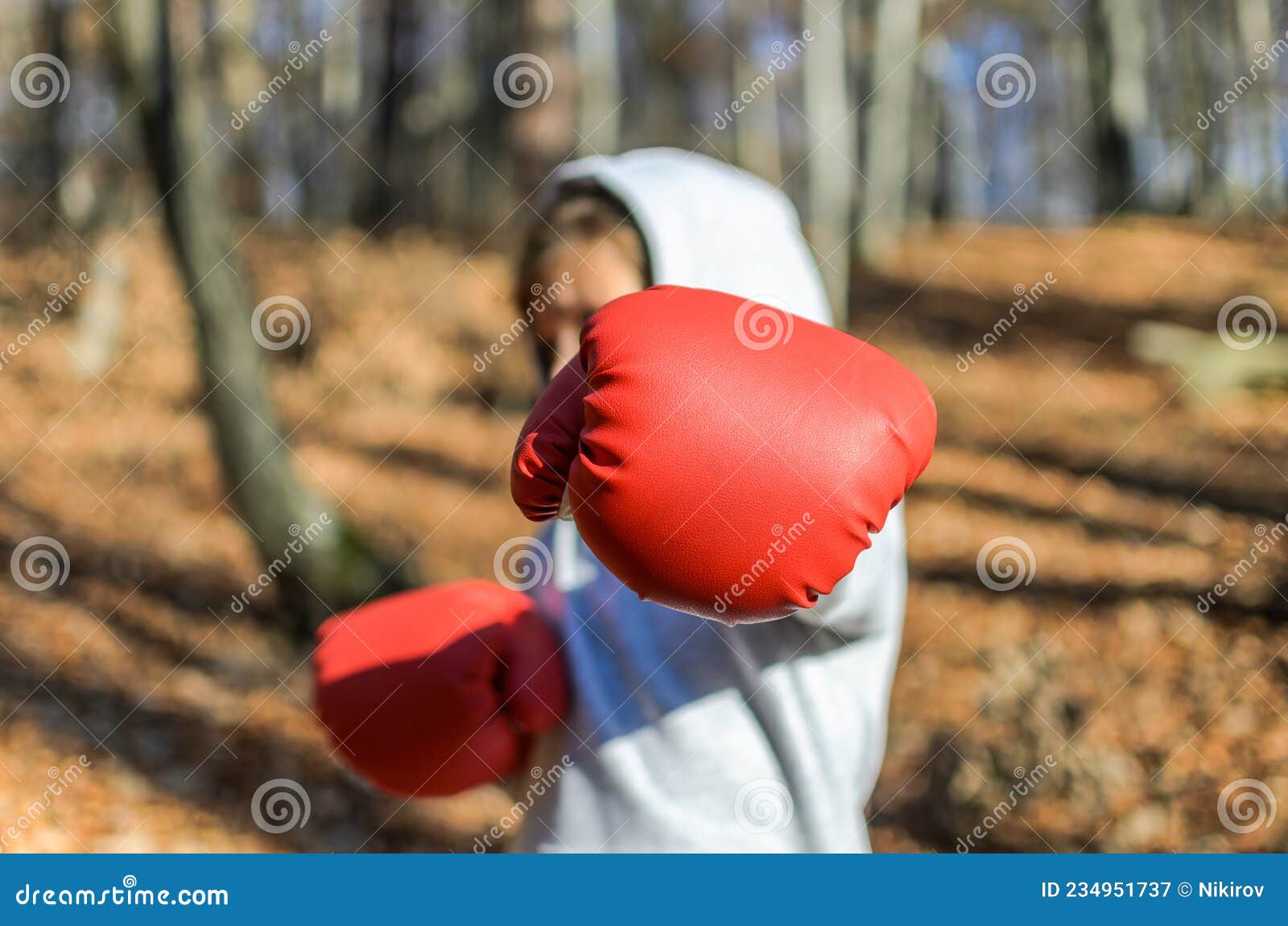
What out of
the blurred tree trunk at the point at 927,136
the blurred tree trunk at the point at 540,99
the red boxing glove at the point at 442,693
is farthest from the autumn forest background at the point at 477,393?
the red boxing glove at the point at 442,693

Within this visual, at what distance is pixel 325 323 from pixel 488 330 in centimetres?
193

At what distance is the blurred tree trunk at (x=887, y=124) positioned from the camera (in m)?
10.0

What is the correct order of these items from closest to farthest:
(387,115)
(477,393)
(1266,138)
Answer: (477,393), (1266,138), (387,115)

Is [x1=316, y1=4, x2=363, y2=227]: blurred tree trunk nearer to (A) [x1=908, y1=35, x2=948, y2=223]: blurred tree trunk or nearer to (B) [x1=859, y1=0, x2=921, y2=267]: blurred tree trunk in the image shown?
(B) [x1=859, y1=0, x2=921, y2=267]: blurred tree trunk

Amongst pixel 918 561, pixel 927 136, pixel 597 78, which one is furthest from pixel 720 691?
pixel 927 136

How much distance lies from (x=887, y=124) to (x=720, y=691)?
10.6m

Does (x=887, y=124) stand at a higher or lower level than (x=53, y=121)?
lower

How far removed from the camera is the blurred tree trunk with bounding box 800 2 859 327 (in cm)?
841

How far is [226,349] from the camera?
3.96m

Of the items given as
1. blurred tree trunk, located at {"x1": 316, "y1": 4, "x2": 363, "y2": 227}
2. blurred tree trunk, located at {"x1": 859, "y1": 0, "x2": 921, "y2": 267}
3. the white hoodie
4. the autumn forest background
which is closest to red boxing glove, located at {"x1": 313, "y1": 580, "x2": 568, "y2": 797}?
the white hoodie

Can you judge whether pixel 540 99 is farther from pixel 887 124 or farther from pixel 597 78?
pixel 887 124

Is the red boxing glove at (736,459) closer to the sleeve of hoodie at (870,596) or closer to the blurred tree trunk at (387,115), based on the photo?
the sleeve of hoodie at (870,596)

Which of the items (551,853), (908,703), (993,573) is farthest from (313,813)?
(993,573)

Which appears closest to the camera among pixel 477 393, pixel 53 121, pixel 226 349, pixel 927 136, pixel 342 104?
pixel 226 349
